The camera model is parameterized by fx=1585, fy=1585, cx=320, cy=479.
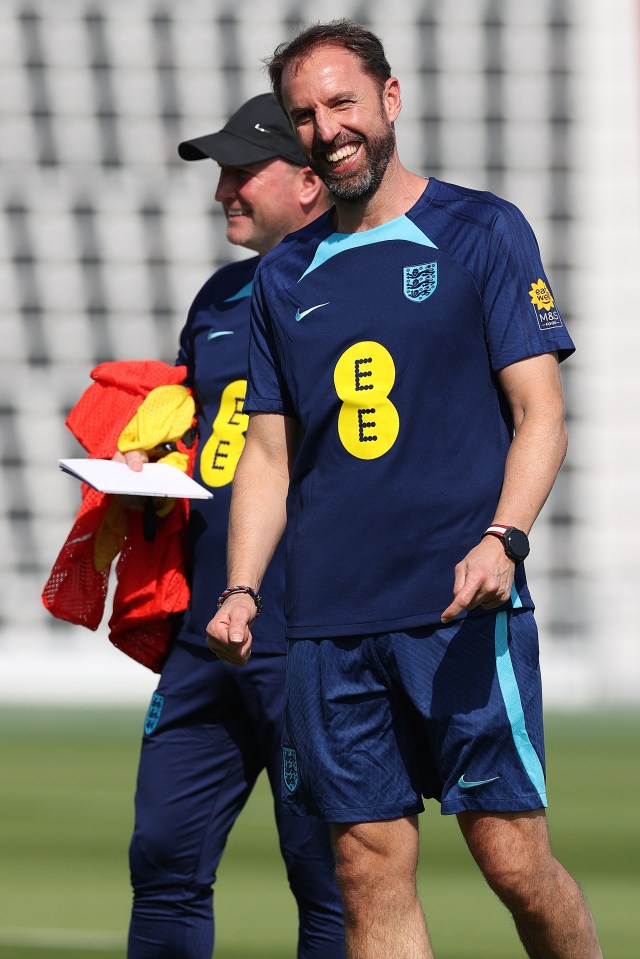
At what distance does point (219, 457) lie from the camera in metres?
3.94

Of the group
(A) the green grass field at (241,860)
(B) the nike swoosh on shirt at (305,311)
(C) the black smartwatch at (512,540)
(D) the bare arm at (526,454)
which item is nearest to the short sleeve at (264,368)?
(B) the nike swoosh on shirt at (305,311)

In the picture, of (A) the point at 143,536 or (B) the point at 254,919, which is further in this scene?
(B) the point at 254,919

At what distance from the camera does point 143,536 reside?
4047mm

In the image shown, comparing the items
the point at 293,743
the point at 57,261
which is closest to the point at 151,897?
the point at 293,743

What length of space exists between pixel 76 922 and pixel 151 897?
122 cm

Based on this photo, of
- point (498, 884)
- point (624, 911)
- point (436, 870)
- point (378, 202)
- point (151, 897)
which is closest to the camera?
point (498, 884)

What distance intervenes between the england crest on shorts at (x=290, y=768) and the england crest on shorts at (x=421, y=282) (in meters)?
0.94

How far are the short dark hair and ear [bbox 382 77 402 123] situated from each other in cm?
1

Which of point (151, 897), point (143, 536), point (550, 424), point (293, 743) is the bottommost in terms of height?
point (151, 897)

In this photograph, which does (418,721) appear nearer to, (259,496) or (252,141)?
(259,496)

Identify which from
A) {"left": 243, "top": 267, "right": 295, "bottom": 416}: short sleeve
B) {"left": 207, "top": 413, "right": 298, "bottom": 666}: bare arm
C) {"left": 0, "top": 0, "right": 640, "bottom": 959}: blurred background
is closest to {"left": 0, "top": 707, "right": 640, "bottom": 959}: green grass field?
{"left": 207, "top": 413, "right": 298, "bottom": 666}: bare arm

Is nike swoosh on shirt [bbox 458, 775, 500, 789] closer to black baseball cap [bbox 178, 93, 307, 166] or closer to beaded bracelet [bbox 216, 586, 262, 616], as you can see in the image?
beaded bracelet [bbox 216, 586, 262, 616]

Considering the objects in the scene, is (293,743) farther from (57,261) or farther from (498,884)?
(57,261)

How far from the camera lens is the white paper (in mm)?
3652
